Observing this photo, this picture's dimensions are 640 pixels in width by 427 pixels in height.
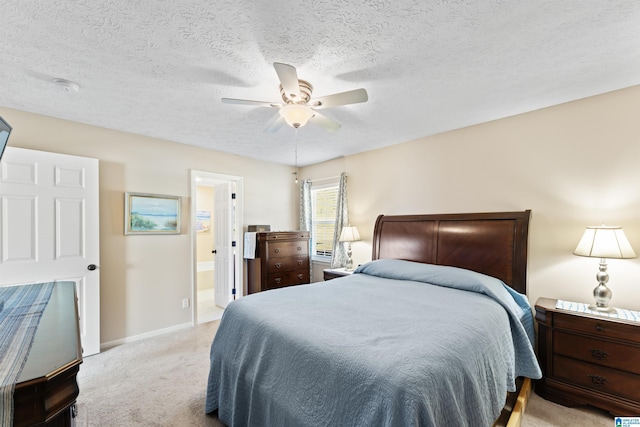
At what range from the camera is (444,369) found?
1224 mm

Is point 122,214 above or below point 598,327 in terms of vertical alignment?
above

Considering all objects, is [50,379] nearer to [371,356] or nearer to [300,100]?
[371,356]

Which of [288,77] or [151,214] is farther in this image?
[151,214]

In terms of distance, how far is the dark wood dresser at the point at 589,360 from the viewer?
76.1 inches

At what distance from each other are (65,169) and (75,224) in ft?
1.85

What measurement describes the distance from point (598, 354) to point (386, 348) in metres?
1.94

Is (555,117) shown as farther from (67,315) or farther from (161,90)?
(67,315)

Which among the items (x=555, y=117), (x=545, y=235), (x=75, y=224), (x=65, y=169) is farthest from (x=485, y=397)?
(x=65, y=169)

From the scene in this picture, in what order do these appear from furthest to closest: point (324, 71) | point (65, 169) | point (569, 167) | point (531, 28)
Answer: point (65, 169) < point (569, 167) < point (324, 71) < point (531, 28)

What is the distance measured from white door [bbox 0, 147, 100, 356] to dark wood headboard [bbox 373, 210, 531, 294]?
132 inches

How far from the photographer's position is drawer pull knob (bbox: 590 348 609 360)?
6.66ft

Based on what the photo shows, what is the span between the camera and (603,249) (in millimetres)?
2057

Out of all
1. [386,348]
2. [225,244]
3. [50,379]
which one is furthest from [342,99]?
[225,244]

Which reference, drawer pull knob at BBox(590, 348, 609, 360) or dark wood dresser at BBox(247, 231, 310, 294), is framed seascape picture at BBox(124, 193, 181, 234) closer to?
dark wood dresser at BBox(247, 231, 310, 294)
